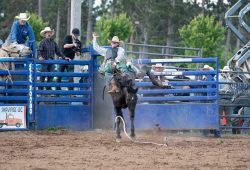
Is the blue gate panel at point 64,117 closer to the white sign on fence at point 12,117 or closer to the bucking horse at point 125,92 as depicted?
the white sign on fence at point 12,117

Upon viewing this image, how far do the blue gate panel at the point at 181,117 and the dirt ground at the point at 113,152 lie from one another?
1.39 ft

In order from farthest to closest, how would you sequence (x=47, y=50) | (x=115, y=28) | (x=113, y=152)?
1. (x=115, y=28)
2. (x=47, y=50)
3. (x=113, y=152)

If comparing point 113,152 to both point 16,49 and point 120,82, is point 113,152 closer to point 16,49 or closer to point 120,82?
point 120,82

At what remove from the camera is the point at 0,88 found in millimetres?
16953

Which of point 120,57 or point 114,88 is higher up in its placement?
point 120,57

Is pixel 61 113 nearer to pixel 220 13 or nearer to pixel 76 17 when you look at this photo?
pixel 76 17

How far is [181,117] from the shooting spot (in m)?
17.0

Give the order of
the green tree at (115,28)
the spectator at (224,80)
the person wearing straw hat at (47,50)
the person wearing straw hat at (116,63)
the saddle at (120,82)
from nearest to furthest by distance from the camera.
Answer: the saddle at (120,82), the person wearing straw hat at (116,63), the person wearing straw hat at (47,50), the spectator at (224,80), the green tree at (115,28)

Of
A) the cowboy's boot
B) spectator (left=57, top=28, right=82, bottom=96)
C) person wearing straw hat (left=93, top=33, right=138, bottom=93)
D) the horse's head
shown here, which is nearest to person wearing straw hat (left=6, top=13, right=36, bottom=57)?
the horse's head

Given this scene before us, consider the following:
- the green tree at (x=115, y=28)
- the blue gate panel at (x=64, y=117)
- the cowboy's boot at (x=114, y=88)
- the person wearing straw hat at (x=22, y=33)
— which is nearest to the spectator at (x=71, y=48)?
the blue gate panel at (x=64, y=117)

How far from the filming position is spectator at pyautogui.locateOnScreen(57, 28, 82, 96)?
17.8 m

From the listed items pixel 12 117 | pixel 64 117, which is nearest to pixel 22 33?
pixel 12 117

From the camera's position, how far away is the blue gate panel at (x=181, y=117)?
17.0m

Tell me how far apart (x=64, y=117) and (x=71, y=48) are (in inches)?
67.3
